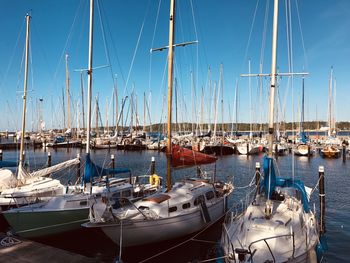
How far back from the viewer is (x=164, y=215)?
1359 centimetres

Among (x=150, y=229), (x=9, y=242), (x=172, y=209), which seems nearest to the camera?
(x=9, y=242)

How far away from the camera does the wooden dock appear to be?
9688mm

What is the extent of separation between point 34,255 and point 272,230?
818cm

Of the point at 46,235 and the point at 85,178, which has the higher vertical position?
the point at 85,178

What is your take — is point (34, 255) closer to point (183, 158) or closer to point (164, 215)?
point (164, 215)

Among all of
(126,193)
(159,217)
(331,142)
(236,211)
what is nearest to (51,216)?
(126,193)

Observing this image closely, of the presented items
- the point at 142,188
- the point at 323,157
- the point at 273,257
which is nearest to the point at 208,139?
the point at 323,157

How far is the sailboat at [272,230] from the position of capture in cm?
934

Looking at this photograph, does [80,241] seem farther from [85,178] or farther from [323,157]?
[323,157]

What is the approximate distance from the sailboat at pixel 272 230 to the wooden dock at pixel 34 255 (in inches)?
191

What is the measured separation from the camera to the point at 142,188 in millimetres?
19406

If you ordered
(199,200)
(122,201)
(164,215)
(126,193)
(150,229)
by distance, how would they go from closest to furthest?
(150,229)
(164,215)
(122,201)
(199,200)
(126,193)

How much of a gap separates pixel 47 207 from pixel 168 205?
593cm

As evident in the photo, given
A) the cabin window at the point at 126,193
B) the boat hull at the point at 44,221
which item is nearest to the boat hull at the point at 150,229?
the boat hull at the point at 44,221
